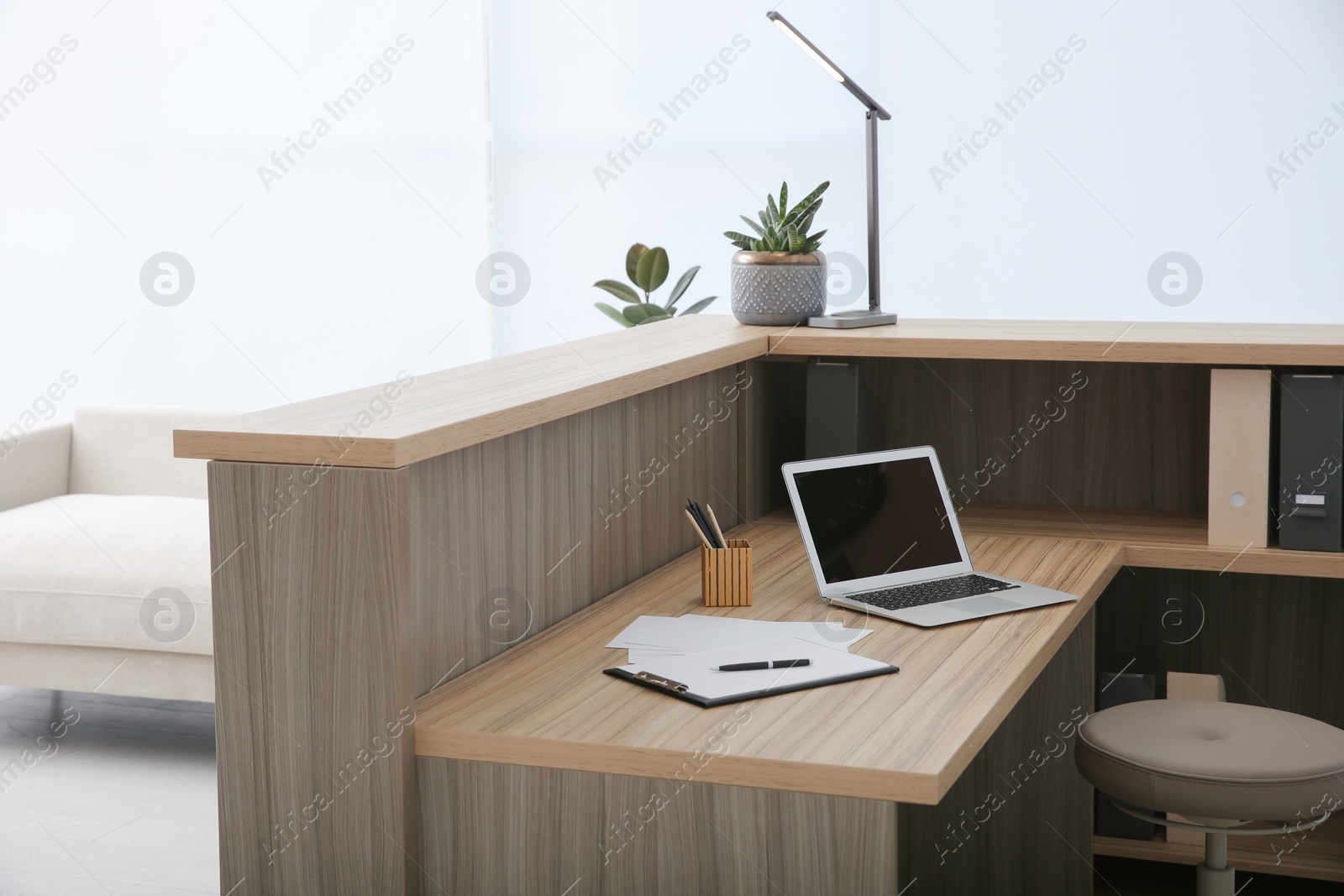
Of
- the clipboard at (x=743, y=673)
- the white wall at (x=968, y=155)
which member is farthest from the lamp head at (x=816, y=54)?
the white wall at (x=968, y=155)

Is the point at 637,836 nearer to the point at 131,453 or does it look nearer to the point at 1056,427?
the point at 1056,427

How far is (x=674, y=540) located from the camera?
2.20m

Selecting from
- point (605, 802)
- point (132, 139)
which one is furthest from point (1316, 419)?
point (132, 139)

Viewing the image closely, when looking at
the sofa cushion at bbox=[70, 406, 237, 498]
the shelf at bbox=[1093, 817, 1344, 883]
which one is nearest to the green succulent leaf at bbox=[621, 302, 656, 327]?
the sofa cushion at bbox=[70, 406, 237, 498]

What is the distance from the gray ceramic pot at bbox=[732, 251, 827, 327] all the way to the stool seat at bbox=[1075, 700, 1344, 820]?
3.14 feet

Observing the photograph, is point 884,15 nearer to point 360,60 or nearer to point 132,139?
point 360,60

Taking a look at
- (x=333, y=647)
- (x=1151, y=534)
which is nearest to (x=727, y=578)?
(x=333, y=647)

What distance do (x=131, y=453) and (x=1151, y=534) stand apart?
3.06 metres

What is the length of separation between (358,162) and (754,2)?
1.83 metres

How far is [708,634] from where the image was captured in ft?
5.65

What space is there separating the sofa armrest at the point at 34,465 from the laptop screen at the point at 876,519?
2826 mm

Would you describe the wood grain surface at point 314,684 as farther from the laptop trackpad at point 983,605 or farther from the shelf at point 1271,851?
the shelf at point 1271,851

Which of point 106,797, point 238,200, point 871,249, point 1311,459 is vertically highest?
point 238,200

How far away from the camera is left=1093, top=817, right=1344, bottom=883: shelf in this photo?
2.41 m
